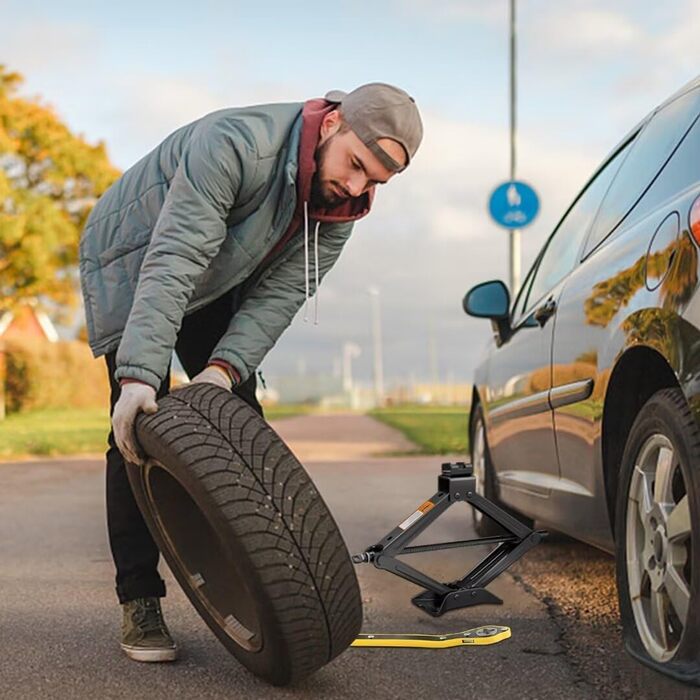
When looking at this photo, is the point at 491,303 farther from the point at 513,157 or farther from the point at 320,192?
the point at 513,157

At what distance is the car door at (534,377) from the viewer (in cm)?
395

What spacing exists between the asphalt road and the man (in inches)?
Result: 8.9

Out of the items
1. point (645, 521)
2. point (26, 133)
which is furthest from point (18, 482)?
point (26, 133)

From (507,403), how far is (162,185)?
195 cm

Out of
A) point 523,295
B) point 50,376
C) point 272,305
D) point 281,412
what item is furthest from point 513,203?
point 281,412

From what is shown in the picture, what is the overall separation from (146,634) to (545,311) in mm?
1794

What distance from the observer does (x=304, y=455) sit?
12281mm

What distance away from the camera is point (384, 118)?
2.88m

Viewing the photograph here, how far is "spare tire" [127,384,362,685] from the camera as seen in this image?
2.59 metres

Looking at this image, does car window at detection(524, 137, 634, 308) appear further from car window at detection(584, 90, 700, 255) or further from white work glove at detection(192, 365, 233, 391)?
white work glove at detection(192, 365, 233, 391)

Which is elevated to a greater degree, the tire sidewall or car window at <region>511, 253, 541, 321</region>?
car window at <region>511, 253, 541, 321</region>

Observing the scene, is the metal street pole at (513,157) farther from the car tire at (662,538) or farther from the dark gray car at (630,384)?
the car tire at (662,538)

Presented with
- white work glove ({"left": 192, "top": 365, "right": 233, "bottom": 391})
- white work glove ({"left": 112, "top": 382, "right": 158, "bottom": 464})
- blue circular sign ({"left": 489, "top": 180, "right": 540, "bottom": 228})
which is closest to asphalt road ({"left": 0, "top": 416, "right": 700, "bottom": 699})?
white work glove ({"left": 112, "top": 382, "right": 158, "bottom": 464})

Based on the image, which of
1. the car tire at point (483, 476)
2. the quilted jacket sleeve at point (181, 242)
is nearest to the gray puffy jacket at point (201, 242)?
the quilted jacket sleeve at point (181, 242)
